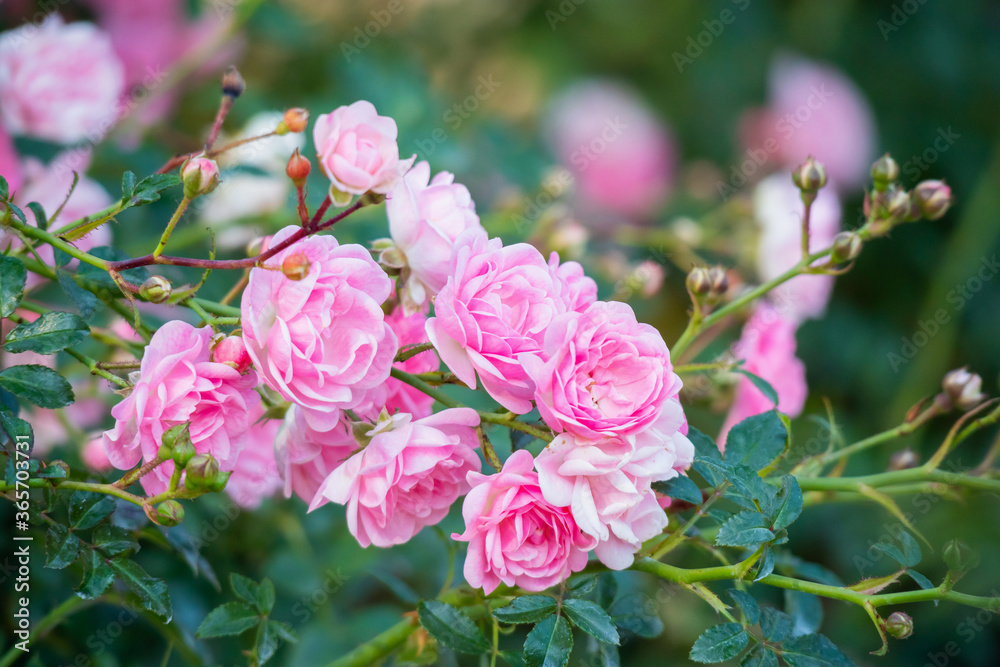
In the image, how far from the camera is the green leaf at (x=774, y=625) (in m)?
0.35

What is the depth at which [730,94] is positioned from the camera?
143cm

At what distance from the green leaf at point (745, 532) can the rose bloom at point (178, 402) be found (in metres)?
0.21

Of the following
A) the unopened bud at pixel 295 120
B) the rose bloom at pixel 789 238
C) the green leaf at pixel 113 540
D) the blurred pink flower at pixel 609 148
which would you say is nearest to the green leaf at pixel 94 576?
the green leaf at pixel 113 540

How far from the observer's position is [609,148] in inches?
55.2

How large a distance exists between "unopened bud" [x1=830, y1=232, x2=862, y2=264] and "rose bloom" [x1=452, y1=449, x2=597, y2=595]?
8.7 inches

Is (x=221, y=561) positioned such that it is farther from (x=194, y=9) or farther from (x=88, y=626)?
(x=194, y=9)

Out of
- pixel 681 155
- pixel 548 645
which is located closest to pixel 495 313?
pixel 548 645

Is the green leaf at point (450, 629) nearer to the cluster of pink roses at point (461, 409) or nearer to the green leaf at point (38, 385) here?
the cluster of pink roses at point (461, 409)

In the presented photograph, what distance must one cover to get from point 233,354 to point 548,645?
183mm

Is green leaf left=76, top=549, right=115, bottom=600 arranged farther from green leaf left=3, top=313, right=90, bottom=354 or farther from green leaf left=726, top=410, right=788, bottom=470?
green leaf left=726, top=410, right=788, bottom=470

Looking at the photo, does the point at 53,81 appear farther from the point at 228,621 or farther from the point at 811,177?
the point at 811,177

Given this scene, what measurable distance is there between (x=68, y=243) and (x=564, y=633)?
11.0 inches

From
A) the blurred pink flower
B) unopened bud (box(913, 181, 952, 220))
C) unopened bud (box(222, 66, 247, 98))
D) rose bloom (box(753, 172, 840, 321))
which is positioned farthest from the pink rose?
the blurred pink flower

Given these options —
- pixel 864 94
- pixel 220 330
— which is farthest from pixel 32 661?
pixel 864 94
